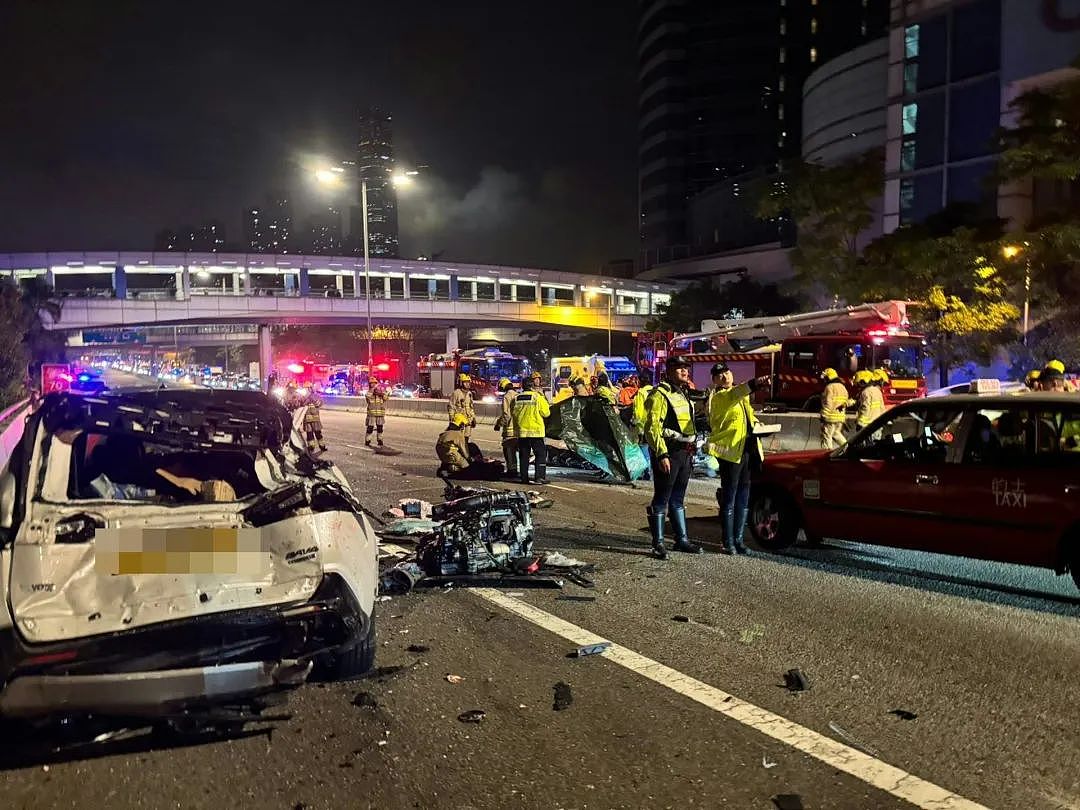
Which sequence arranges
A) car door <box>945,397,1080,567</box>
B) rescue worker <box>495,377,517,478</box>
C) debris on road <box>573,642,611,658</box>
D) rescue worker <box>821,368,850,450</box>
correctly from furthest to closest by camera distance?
rescue worker <box>821,368,850,450</box> → rescue worker <box>495,377,517,478</box> → car door <box>945,397,1080,567</box> → debris on road <box>573,642,611,658</box>

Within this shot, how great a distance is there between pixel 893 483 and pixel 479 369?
115 feet

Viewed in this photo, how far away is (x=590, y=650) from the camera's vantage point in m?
4.82

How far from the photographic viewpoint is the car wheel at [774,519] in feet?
24.0

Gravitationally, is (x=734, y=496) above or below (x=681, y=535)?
above

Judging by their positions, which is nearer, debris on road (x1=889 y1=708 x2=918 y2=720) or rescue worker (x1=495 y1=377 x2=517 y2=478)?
debris on road (x1=889 y1=708 x2=918 y2=720)

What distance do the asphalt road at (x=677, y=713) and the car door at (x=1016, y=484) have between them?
1.44ft

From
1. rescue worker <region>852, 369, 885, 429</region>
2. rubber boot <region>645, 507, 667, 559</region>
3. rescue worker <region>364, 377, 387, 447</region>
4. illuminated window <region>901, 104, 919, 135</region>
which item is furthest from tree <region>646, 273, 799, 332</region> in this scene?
rubber boot <region>645, 507, 667, 559</region>

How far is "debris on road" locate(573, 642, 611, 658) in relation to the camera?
4766mm

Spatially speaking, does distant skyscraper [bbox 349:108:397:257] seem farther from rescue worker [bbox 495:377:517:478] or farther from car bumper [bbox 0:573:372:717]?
car bumper [bbox 0:573:372:717]

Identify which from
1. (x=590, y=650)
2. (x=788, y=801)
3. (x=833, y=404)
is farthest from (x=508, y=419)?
(x=788, y=801)

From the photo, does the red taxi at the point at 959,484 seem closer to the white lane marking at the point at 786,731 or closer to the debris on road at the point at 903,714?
the debris on road at the point at 903,714

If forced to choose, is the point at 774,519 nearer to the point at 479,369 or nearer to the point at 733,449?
the point at 733,449

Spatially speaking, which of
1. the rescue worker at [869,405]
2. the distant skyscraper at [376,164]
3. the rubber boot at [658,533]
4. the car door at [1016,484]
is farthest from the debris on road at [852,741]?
the distant skyscraper at [376,164]

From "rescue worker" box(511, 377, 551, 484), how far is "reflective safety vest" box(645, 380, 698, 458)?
4574 millimetres
